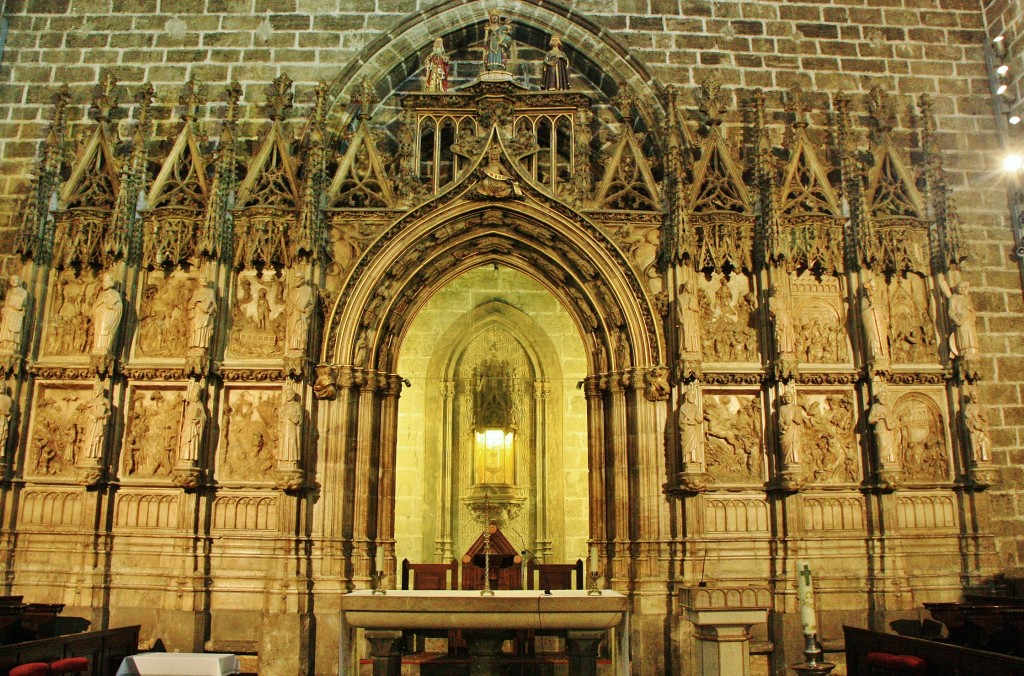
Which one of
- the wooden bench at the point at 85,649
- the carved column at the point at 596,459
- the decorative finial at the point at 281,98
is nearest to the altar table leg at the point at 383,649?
the wooden bench at the point at 85,649

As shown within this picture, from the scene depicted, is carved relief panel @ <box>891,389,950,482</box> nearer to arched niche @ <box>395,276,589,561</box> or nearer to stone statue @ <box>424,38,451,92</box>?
arched niche @ <box>395,276,589,561</box>

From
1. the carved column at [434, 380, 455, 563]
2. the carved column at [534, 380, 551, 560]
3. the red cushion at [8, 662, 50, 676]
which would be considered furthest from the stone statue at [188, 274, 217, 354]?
the carved column at [534, 380, 551, 560]

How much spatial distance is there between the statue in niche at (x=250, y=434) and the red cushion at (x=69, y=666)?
293 centimetres

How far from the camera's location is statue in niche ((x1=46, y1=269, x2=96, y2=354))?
11.5m

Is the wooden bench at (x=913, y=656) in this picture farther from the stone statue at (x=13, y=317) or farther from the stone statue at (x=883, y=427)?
the stone statue at (x=13, y=317)

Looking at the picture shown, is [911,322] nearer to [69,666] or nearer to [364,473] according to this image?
[364,473]

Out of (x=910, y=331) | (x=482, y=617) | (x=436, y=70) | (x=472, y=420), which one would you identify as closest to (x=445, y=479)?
(x=472, y=420)

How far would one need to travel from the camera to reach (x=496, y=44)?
12680 mm

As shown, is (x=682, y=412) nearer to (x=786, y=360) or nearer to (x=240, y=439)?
(x=786, y=360)

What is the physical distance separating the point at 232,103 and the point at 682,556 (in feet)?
28.5

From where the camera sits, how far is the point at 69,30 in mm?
13312

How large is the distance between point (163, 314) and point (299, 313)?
1.98 meters

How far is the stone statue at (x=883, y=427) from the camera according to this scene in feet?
35.8

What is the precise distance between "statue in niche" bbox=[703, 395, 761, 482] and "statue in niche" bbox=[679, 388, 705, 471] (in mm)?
265
